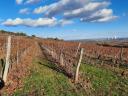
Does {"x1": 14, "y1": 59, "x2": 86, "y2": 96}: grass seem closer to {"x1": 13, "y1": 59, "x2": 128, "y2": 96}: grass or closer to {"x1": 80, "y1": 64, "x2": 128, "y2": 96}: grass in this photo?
{"x1": 13, "y1": 59, "x2": 128, "y2": 96}: grass

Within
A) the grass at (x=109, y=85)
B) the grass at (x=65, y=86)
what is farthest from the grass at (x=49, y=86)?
the grass at (x=109, y=85)

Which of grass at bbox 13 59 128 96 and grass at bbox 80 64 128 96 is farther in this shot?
grass at bbox 80 64 128 96

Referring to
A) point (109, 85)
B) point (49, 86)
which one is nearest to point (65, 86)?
point (49, 86)

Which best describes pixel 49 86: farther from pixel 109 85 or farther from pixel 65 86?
pixel 109 85

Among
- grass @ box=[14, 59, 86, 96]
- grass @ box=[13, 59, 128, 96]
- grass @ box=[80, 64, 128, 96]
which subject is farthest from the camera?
grass @ box=[80, 64, 128, 96]

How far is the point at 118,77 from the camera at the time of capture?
1947 cm

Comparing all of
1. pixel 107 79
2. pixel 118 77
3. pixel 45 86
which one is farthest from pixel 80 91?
pixel 118 77

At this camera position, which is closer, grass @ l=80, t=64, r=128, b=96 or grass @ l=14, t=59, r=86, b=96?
grass @ l=14, t=59, r=86, b=96

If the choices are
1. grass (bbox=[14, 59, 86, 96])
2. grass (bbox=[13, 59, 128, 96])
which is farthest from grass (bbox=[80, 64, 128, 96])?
grass (bbox=[14, 59, 86, 96])

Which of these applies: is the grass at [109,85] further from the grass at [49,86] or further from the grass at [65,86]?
the grass at [49,86]

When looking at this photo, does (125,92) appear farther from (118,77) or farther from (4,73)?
(4,73)

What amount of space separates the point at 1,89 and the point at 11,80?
278cm

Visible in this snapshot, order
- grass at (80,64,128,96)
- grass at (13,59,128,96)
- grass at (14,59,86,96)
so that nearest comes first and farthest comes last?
1. grass at (14,59,86,96)
2. grass at (13,59,128,96)
3. grass at (80,64,128,96)

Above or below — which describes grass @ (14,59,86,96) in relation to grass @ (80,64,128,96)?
above
